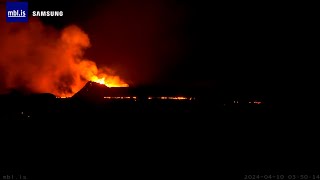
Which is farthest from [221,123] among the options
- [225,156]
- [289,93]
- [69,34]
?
[69,34]

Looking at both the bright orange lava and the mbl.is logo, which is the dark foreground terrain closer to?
the bright orange lava

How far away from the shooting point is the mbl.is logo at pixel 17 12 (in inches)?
454

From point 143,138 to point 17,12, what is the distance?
712 cm

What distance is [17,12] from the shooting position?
1153 centimetres

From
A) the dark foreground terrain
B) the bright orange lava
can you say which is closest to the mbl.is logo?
the bright orange lava

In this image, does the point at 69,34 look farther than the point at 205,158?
Yes

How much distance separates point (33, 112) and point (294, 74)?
348 inches

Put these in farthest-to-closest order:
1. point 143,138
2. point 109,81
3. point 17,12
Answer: point 109,81
point 17,12
point 143,138

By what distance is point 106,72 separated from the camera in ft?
41.5

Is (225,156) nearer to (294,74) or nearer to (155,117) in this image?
(155,117)

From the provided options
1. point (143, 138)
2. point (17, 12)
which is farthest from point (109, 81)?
point (143, 138)

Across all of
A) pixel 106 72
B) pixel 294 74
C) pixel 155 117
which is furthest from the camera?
pixel 106 72

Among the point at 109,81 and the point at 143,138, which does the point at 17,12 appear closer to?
the point at 109,81

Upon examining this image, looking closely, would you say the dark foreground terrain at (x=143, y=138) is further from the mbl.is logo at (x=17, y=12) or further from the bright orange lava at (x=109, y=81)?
the mbl.is logo at (x=17, y=12)
